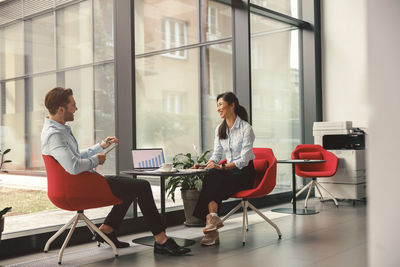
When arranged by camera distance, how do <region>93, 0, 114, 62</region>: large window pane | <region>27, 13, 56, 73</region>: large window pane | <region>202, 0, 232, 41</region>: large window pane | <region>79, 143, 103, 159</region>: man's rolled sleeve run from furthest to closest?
<region>202, 0, 232, 41</region>: large window pane
<region>93, 0, 114, 62</region>: large window pane
<region>27, 13, 56, 73</region>: large window pane
<region>79, 143, 103, 159</region>: man's rolled sleeve

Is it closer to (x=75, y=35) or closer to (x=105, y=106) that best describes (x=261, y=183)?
(x=105, y=106)

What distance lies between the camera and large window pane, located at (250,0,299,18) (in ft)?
22.4

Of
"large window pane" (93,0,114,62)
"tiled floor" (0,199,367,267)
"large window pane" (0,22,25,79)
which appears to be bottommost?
"tiled floor" (0,199,367,267)

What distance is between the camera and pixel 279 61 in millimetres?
7262

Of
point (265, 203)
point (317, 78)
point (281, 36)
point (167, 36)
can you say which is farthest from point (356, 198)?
point (167, 36)

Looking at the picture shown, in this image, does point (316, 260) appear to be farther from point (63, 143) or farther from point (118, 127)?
point (118, 127)

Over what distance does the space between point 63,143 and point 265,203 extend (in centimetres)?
368

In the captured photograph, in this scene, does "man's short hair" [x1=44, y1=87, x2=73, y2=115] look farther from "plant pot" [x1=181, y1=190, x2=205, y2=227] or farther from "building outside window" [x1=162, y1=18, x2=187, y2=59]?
"building outside window" [x1=162, y1=18, x2=187, y2=59]

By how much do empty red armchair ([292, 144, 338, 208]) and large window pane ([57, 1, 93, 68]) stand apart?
339cm

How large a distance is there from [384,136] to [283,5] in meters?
6.59

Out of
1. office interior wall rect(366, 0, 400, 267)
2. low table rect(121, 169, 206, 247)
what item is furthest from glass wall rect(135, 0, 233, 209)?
office interior wall rect(366, 0, 400, 267)

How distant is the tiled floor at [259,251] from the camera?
11.1 ft

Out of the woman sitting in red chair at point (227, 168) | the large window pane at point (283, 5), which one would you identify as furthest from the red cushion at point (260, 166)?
the large window pane at point (283, 5)

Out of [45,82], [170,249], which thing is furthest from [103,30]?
[170,249]
